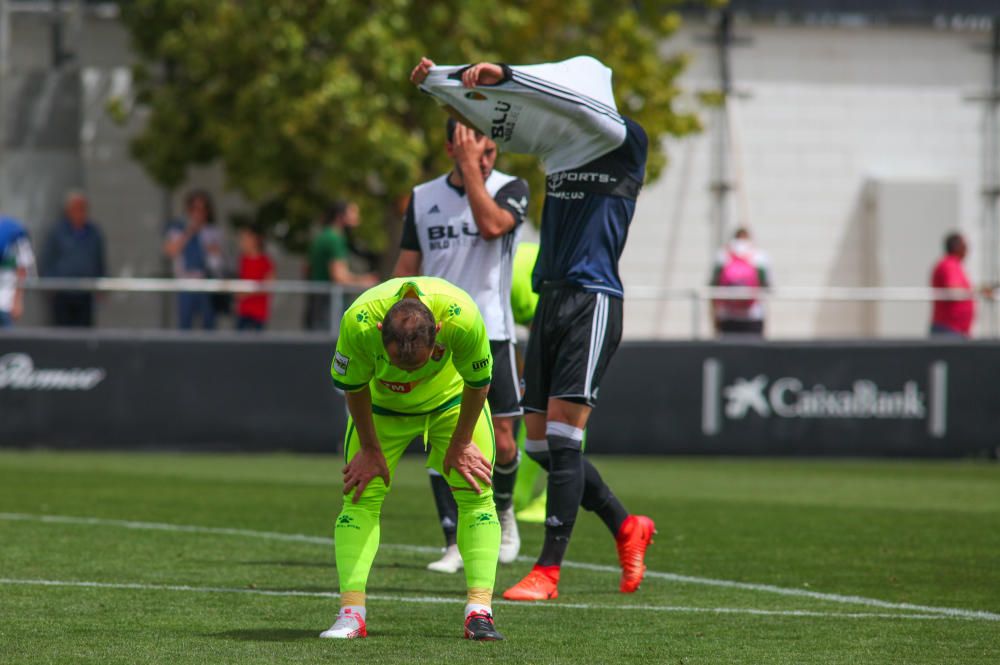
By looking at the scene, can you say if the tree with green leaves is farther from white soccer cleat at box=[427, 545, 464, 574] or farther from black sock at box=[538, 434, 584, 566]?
black sock at box=[538, 434, 584, 566]

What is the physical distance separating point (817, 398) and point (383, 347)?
38.6 feet

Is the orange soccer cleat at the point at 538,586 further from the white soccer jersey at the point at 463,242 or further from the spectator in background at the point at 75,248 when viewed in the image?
the spectator in background at the point at 75,248

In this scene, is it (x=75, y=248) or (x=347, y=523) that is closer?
(x=347, y=523)

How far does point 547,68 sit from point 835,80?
73.3 ft

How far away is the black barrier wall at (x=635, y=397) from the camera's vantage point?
661 inches

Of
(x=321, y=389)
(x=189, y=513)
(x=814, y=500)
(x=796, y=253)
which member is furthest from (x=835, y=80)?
(x=189, y=513)

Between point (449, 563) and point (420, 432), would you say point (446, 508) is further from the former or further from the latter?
point (420, 432)

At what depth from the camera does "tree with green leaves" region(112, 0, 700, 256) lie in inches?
848

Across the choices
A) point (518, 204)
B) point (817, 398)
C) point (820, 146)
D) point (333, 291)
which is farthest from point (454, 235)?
point (820, 146)

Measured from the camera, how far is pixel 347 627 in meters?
6.50

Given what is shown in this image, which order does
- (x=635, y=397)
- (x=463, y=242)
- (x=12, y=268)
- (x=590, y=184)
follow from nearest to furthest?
1. (x=590, y=184)
2. (x=463, y=242)
3. (x=635, y=397)
4. (x=12, y=268)

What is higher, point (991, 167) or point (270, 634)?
point (991, 167)

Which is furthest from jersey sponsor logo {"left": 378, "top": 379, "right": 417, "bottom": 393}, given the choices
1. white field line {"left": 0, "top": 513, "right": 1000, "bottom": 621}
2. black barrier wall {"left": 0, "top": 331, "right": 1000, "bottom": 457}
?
black barrier wall {"left": 0, "top": 331, "right": 1000, "bottom": 457}

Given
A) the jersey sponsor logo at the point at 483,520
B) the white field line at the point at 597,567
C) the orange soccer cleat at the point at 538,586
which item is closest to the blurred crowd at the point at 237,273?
the white field line at the point at 597,567
